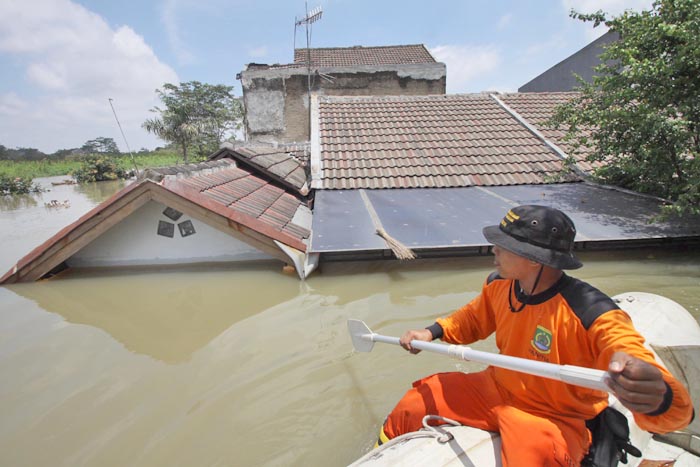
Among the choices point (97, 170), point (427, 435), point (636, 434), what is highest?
point (97, 170)

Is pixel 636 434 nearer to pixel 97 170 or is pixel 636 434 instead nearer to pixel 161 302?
pixel 161 302

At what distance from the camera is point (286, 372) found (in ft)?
10.5

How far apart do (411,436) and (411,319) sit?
7.70 feet

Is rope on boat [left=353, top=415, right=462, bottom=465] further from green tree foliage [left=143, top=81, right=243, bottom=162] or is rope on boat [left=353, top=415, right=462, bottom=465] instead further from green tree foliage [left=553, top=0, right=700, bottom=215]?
green tree foliage [left=143, top=81, right=243, bottom=162]

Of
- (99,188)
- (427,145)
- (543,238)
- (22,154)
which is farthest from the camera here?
(22,154)

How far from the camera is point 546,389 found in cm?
152

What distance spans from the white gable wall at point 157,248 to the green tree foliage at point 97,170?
28.2 metres

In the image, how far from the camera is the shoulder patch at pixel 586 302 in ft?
4.52

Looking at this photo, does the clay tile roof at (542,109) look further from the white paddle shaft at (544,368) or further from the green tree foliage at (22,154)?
the green tree foliage at (22,154)

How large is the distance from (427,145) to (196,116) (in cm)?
2186

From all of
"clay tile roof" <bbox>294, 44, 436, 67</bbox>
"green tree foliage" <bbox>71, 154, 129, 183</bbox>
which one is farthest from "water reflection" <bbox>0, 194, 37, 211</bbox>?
"clay tile roof" <bbox>294, 44, 436, 67</bbox>

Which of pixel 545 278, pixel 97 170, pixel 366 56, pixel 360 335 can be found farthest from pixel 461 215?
pixel 97 170

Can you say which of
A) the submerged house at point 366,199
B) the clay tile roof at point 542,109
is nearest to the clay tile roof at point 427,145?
the submerged house at point 366,199

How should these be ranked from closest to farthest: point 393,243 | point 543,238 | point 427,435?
point 543,238 < point 427,435 < point 393,243
